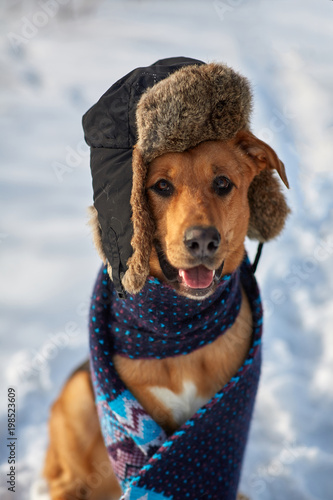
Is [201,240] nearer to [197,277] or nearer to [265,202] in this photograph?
[197,277]

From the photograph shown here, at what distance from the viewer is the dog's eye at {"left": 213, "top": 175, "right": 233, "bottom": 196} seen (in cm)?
241

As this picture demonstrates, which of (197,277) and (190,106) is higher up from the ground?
(190,106)

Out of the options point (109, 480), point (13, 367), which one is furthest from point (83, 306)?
point (109, 480)

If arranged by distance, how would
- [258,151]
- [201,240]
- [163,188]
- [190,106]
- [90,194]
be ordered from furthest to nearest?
[90,194], [258,151], [163,188], [201,240], [190,106]

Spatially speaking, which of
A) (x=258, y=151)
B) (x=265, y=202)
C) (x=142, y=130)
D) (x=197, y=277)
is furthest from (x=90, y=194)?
(x=142, y=130)

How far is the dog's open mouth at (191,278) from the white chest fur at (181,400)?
59cm

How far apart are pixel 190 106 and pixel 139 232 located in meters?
0.57

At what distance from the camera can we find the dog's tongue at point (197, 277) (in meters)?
2.36

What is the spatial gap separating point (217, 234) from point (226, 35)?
448 centimetres

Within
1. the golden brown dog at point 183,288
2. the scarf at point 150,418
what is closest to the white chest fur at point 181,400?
the golden brown dog at point 183,288

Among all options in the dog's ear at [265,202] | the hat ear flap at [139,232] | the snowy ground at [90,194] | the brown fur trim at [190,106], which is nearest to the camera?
the brown fur trim at [190,106]

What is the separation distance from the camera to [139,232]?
2.18 metres

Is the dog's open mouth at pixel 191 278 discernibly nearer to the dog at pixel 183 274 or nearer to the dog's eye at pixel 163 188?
the dog at pixel 183 274

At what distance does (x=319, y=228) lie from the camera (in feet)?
16.4
